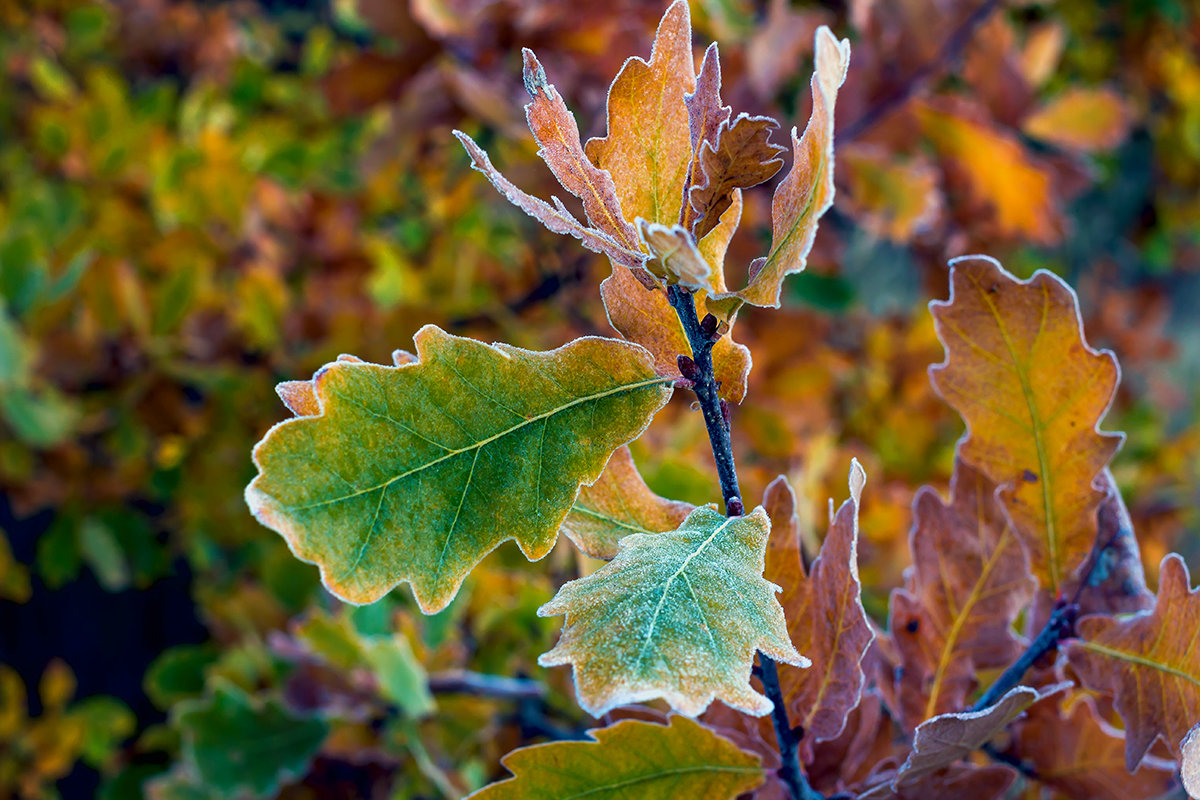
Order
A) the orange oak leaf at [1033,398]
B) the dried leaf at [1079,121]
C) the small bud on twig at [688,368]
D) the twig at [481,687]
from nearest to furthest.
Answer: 1. the small bud on twig at [688,368]
2. the orange oak leaf at [1033,398]
3. the twig at [481,687]
4. the dried leaf at [1079,121]

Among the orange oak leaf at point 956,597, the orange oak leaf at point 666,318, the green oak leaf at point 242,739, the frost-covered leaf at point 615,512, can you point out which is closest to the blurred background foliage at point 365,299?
the green oak leaf at point 242,739

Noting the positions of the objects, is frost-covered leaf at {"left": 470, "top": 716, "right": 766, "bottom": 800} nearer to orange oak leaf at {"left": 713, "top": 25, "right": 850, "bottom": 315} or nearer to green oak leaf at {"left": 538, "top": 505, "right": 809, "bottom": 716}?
green oak leaf at {"left": 538, "top": 505, "right": 809, "bottom": 716}

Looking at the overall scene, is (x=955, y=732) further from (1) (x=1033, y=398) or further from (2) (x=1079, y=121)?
(2) (x=1079, y=121)

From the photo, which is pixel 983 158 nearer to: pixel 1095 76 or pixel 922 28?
pixel 922 28

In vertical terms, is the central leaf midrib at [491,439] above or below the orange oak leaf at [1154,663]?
above

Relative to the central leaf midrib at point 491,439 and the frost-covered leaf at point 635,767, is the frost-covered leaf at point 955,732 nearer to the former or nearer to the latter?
the frost-covered leaf at point 635,767
